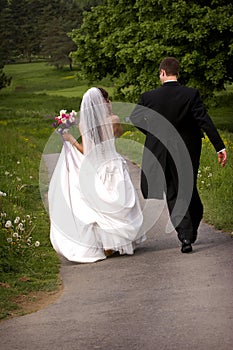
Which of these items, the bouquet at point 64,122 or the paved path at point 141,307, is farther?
the bouquet at point 64,122

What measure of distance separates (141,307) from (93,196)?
3041mm

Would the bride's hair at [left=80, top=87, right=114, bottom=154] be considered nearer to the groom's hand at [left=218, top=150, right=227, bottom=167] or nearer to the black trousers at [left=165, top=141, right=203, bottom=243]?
the black trousers at [left=165, top=141, right=203, bottom=243]

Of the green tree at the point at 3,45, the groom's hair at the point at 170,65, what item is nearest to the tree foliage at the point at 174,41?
the green tree at the point at 3,45

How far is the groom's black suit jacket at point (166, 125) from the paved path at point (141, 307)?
88cm

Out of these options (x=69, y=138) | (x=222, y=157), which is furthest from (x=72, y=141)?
(x=222, y=157)

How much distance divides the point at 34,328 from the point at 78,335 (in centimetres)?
49

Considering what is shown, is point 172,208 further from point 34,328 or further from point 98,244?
point 34,328

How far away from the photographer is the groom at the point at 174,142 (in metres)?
10.4

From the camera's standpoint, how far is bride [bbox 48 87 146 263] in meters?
10.6

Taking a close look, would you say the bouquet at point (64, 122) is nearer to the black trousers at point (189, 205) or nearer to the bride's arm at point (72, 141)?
the bride's arm at point (72, 141)

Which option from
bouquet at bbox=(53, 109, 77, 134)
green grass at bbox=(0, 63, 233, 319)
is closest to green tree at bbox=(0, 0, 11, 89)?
green grass at bbox=(0, 63, 233, 319)

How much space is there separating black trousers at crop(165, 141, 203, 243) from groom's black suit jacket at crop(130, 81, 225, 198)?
0.01 meters

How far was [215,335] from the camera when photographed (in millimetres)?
6758

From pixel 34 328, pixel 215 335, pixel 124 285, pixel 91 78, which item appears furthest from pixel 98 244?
pixel 91 78
